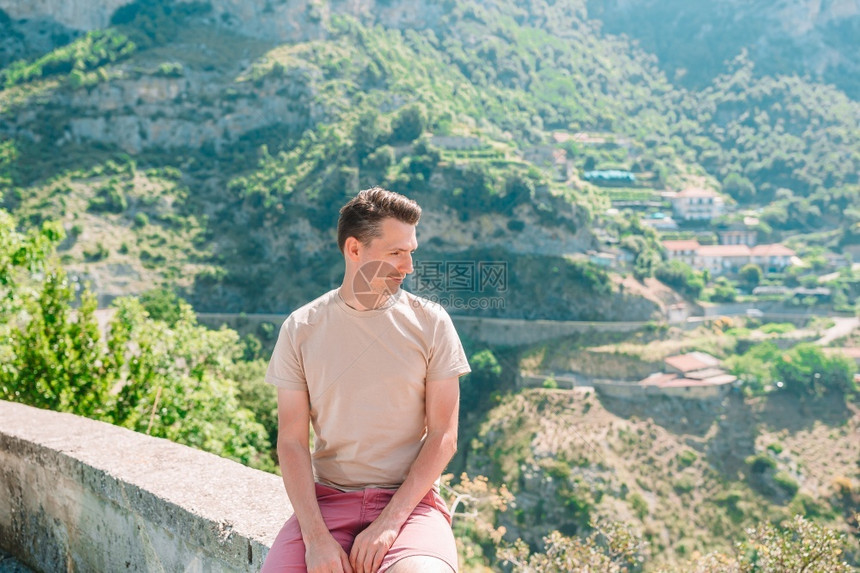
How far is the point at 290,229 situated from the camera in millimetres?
41656

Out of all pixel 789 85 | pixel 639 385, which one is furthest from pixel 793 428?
pixel 789 85

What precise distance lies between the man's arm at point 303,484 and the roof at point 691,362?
32.5 m

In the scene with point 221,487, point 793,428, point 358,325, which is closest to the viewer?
point 358,325

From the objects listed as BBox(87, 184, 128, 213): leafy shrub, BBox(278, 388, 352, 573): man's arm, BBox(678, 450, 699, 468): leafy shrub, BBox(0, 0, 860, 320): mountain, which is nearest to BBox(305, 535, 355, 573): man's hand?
BBox(278, 388, 352, 573): man's arm

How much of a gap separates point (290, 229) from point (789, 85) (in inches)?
2292

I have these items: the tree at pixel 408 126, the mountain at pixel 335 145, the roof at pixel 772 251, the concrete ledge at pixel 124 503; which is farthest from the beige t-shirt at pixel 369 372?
the roof at pixel 772 251

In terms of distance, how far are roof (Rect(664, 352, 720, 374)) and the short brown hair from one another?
107 feet

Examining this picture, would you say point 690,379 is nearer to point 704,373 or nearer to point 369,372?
point 704,373

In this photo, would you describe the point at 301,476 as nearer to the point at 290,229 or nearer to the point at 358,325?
the point at 358,325

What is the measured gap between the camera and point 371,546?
177 cm

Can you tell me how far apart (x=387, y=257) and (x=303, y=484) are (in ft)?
2.20

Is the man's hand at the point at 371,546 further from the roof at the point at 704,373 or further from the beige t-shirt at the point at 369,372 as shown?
the roof at the point at 704,373

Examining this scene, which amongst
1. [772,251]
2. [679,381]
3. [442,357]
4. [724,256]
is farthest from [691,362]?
[442,357]

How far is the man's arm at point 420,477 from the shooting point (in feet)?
5.82
